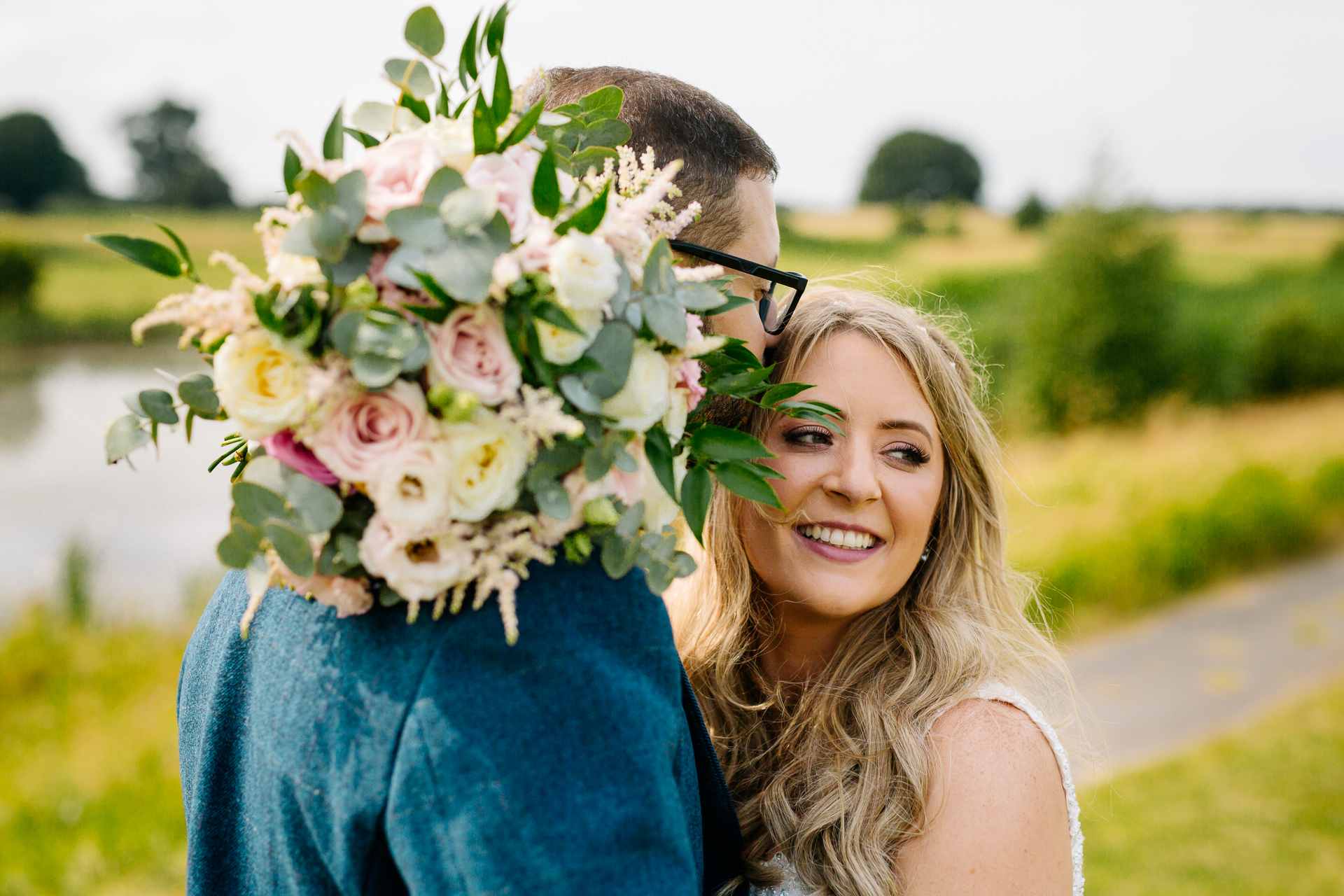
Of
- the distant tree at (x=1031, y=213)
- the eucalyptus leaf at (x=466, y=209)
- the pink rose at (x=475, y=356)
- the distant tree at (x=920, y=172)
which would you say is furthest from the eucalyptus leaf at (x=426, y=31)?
the distant tree at (x=920, y=172)

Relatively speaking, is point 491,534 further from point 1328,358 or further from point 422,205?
point 1328,358

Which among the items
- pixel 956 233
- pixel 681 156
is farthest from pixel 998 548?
pixel 956 233

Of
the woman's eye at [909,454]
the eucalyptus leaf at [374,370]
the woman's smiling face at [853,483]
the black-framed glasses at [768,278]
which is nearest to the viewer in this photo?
the eucalyptus leaf at [374,370]

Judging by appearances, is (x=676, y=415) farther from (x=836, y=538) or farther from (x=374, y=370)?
(x=836, y=538)

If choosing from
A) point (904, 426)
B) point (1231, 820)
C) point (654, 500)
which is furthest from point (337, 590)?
point (1231, 820)

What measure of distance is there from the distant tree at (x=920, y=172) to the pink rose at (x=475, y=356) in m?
27.9

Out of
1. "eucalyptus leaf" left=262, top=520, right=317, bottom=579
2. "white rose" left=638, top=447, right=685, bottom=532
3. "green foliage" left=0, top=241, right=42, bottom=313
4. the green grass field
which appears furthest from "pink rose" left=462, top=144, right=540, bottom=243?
"green foliage" left=0, top=241, right=42, bottom=313

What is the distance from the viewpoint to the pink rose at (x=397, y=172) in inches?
43.1

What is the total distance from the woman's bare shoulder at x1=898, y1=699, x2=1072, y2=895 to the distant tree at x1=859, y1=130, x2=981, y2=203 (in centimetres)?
2710

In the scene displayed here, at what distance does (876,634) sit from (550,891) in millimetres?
1575

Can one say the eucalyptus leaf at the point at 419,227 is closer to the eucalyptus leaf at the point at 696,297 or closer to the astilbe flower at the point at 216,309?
the astilbe flower at the point at 216,309

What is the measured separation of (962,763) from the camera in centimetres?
200

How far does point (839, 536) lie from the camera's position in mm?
2281

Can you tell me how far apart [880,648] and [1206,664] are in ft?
19.6
